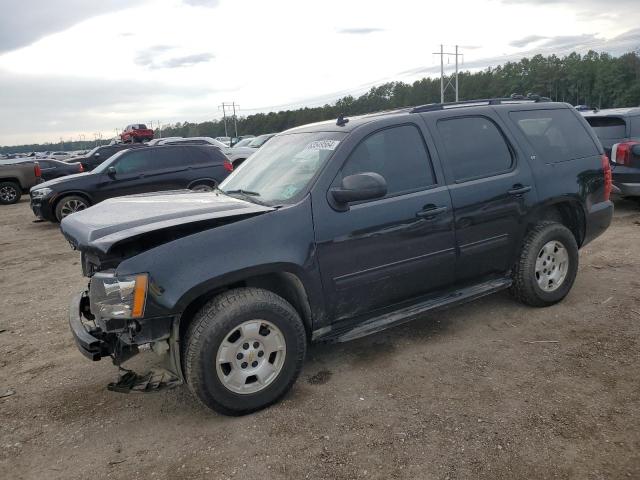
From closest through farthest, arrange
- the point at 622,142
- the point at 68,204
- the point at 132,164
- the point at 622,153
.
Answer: the point at 622,153
the point at 622,142
the point at 68,204
the point at 132,164

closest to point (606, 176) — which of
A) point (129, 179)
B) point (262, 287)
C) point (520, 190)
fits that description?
point (520, 190)

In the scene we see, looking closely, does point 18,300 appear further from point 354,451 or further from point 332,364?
point 354,451

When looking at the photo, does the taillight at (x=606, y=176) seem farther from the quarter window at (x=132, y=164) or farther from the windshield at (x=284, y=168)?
the quarter window at (x=132, y=164)

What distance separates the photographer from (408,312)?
3814 mm

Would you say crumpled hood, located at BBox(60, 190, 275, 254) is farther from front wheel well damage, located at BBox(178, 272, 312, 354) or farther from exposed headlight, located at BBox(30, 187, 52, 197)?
exposed headlight, located at BBox(30, 187, 52, 197)

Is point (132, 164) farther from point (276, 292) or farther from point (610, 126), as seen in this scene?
point (610, 126)

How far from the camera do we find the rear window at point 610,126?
8648 mm

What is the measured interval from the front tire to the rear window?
7.80 metres

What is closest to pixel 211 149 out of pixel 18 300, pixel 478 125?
pixel 18 300

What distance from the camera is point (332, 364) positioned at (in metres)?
3.89

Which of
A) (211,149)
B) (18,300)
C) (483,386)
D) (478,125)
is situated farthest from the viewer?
(211,149)

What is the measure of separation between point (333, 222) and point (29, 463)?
7.58 feet

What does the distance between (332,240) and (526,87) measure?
4117 inches

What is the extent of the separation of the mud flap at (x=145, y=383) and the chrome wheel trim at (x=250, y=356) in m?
0.32
